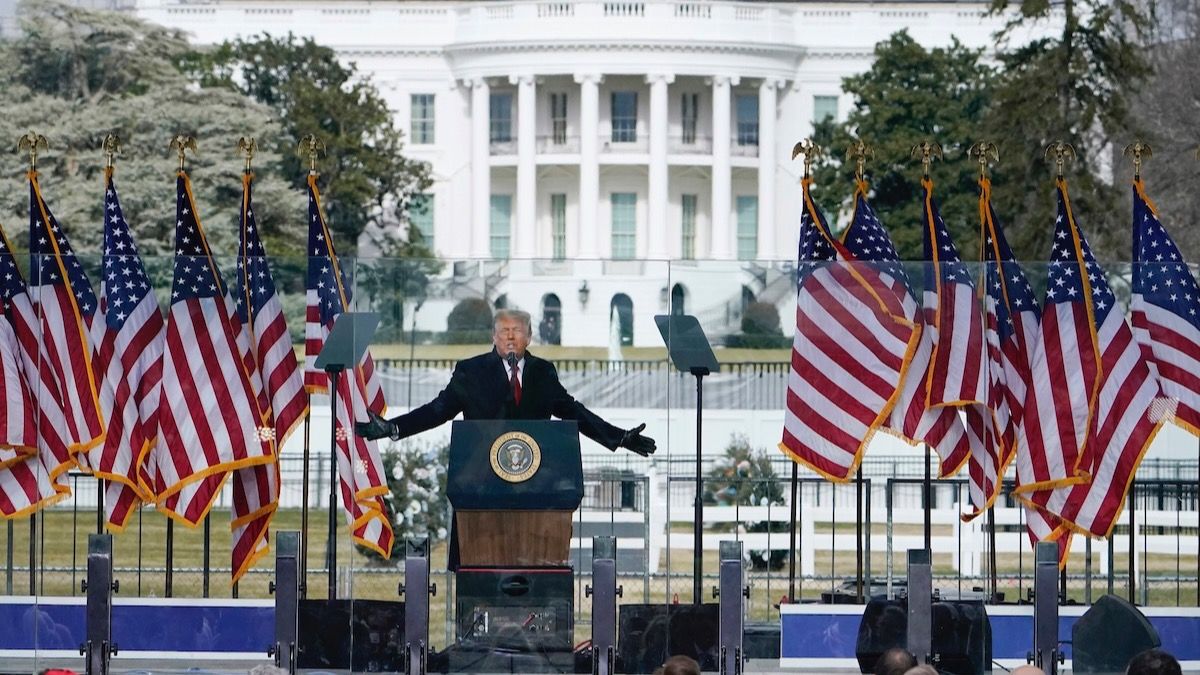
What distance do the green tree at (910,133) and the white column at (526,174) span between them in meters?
16.8

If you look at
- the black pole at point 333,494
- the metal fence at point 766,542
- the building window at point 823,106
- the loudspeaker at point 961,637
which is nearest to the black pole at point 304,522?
the black pole at point 333,494

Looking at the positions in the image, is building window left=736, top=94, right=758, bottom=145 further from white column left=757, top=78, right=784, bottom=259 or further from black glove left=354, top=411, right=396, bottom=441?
black glove left=354, top=411, right=396, bottom=441

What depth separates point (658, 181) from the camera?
8362 centimetres

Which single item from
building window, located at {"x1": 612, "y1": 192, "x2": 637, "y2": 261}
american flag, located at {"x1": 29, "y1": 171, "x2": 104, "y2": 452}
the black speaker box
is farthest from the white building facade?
the black speaker box

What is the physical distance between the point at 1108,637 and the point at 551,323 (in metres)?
3.68

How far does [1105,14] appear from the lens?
44.0m

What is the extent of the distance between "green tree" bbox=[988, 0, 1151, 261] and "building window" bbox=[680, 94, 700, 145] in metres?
41.0

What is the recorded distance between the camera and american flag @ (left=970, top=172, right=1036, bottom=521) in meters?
17.7

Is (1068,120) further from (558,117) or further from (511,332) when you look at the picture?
(558,117)

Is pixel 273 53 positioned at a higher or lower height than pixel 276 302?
higher

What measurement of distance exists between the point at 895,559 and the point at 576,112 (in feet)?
218

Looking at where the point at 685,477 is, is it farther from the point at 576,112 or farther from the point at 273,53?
the point at 576,112

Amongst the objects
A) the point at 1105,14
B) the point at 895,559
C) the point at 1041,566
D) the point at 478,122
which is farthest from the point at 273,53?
the point at 1041,566

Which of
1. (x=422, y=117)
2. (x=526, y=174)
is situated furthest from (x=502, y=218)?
(x=422, y=117)
